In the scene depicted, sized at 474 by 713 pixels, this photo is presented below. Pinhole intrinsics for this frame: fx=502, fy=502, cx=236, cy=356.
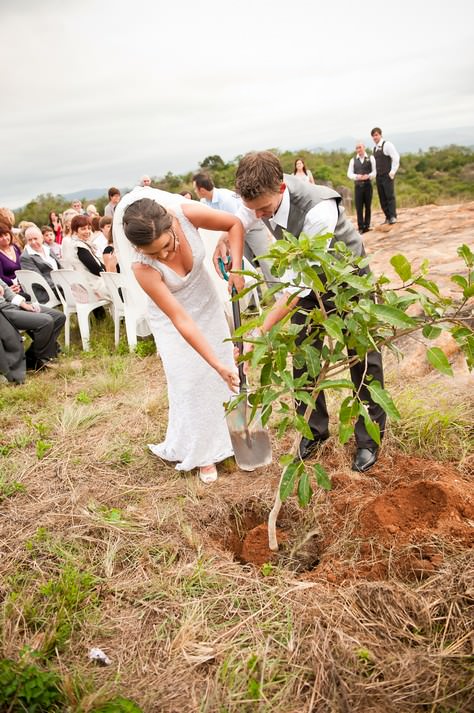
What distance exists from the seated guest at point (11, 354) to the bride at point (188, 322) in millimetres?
2182

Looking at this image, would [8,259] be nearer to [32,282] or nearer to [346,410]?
[32,282]

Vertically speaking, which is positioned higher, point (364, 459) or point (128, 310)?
point (128, 310)

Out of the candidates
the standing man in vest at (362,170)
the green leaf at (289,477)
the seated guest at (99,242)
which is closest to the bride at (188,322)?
the green leaf at (289,477)

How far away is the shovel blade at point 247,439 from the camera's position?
2393mm

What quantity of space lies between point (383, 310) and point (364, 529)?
40.8 inches

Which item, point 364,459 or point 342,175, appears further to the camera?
point 342,175

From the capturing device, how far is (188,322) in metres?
2.26

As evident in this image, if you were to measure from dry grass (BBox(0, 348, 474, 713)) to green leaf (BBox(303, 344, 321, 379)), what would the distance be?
0.82 m

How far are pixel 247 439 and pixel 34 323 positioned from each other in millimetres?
3067

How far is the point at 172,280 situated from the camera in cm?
238

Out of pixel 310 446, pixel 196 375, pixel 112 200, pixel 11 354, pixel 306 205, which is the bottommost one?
pixel 310 446

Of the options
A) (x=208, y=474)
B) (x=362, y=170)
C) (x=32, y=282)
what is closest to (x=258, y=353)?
(x=208, y=474)

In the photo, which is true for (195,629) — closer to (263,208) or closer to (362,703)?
(362,703)

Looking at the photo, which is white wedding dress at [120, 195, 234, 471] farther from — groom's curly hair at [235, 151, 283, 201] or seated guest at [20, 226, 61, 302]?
seated guest at [20, 226, 61, 302]
